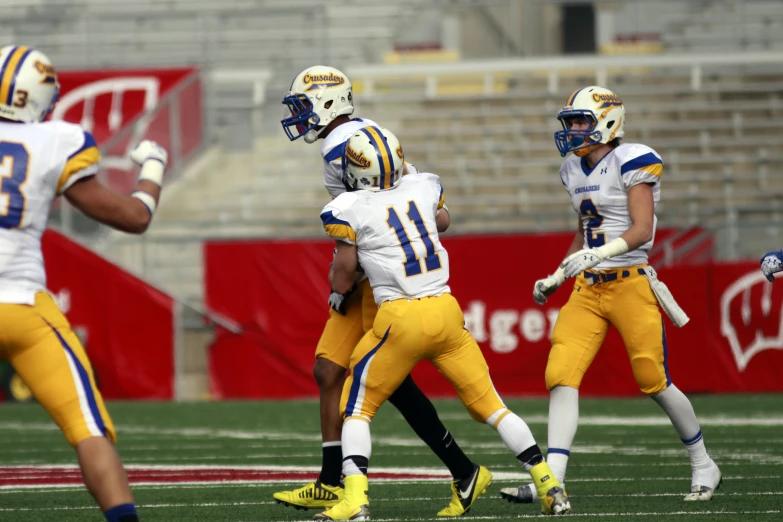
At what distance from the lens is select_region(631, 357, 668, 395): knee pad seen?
568 cm

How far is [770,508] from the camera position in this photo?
5270mm

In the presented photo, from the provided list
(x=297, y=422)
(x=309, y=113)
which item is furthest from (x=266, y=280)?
(x=309, y=113)

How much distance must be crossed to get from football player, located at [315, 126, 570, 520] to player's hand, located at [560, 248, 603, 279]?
52 centimetres

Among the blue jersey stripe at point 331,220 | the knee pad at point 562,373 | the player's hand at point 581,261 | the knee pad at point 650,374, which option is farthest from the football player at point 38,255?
the knee pad at point 650,374

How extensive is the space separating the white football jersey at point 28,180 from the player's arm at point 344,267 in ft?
4.05

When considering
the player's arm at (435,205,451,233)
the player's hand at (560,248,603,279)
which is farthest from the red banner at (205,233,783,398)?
the player's hand at (560,248,603,279)

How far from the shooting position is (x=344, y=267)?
5.20 m

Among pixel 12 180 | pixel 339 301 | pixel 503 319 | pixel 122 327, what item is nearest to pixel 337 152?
pixel 339 301

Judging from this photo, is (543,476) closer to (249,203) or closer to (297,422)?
(297,422)

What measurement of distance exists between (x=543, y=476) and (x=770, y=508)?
3.08ft

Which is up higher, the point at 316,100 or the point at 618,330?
the point at 316,100

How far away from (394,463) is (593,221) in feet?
7.15

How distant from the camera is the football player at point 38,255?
414 centimetres

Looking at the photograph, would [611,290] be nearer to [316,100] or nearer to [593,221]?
[593,221]
